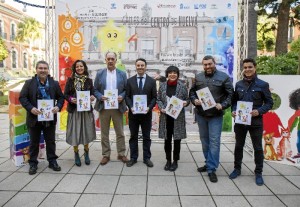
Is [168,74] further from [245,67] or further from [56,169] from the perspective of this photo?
[56,169]

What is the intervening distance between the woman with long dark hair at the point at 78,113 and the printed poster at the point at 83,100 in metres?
0.08

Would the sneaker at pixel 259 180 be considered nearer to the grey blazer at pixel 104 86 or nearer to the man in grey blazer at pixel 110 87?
the man in grey blazer at pixel 110 87

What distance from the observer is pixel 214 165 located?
14.1 feet

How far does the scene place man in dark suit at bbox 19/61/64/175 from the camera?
439 cm

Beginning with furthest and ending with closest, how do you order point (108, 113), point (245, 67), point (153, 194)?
point (108, 113), point (245, 67), point (153, 194)

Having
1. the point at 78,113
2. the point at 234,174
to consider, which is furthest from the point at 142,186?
the point at 78,113

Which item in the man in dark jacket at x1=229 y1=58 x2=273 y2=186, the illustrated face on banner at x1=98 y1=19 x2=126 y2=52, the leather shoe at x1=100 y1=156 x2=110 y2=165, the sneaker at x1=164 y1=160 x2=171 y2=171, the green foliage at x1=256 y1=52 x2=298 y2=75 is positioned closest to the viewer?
the man in dark jacket at x1=229 y1=58 x2=273 y2=186

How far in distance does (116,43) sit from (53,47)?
1.35 m

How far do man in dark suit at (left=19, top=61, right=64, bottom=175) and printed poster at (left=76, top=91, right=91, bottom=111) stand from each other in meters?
0.29

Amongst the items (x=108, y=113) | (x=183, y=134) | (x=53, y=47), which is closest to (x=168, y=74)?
(x=183, y=134)

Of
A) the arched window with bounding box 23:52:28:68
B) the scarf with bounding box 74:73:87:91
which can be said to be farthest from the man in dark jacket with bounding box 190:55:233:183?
the arched window with bounding box 23:52:28:68

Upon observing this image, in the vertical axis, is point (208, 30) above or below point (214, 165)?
above

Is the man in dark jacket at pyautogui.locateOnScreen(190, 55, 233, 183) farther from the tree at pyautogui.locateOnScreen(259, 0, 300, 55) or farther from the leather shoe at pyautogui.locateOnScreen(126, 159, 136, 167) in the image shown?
the tree at pyautogui.locateOnScreen(259, 0, 300, 55)

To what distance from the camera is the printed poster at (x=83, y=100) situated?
4.62m
